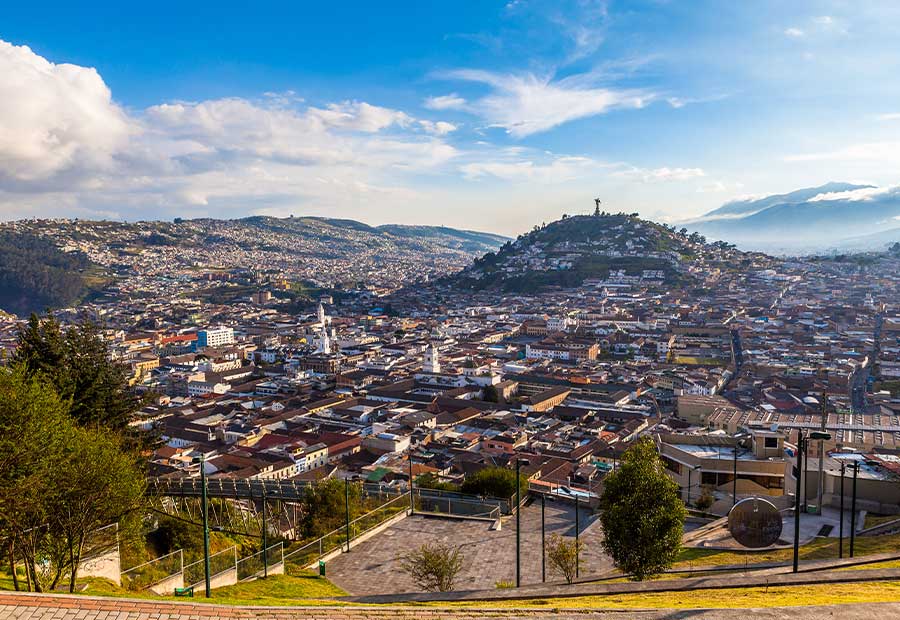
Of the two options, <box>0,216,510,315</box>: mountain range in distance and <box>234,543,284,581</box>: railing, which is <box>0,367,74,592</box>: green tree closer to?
<box>234,543,284,581</box>: railing

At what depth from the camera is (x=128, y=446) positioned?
15695mm

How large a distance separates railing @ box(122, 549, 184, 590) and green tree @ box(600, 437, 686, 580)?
24.1ft

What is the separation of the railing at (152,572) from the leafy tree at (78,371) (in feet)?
17.7

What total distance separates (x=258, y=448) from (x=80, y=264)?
127241mm

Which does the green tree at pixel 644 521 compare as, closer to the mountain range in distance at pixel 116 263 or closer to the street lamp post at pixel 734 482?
the street lamp post at pixel 734 482

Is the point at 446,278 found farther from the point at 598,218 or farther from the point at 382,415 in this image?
the point at 382,415

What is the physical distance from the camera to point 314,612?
6.50m

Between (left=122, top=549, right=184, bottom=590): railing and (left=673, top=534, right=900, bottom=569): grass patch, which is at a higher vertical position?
(left=122, top=549, right=184, bottom=590): railing

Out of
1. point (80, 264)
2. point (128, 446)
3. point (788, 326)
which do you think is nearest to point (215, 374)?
point (128, 446)

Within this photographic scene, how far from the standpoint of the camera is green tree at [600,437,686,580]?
31.3 ft

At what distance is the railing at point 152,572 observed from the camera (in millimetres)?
9961

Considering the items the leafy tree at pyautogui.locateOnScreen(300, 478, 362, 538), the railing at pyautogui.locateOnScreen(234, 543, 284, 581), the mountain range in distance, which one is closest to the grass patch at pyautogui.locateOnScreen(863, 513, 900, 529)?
the leafy tree at pyautogui.locateOnScreen(300, 478, 362, 538)

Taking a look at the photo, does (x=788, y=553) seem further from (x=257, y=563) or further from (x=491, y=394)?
(x=491, y=394)

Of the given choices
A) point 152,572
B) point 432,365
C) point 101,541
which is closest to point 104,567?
point 101,541
